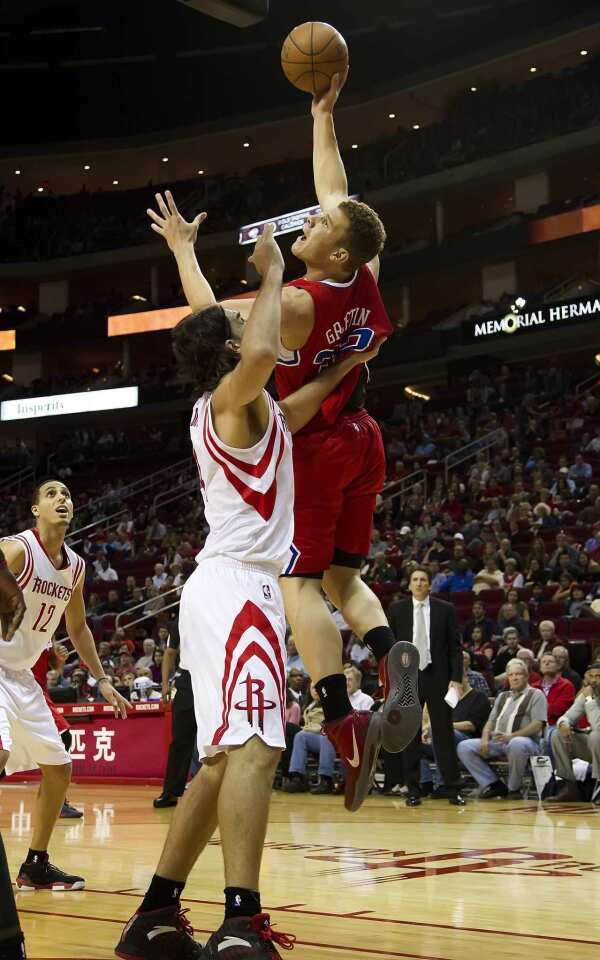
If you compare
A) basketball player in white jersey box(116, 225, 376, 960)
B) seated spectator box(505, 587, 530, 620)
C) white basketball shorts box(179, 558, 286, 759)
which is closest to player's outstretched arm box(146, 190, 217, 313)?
basketball player in white jersey box(116, 225, 376, 960)

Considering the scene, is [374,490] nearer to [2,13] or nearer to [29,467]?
[2,13]

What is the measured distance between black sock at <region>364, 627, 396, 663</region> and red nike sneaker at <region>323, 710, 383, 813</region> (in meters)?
0.31

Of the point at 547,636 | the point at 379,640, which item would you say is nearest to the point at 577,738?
the point at 547,636

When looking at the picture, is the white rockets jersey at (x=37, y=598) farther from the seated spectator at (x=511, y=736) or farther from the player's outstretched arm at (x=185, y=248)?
the seated spectator at (x=511, y=736)

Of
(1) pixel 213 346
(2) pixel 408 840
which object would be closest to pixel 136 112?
(2) pixel 408 840

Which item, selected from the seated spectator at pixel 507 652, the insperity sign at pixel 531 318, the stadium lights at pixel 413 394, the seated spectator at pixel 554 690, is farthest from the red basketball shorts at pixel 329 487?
the stadium lights at pixel 413 394

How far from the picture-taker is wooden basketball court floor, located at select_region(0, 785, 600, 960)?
3.88 m

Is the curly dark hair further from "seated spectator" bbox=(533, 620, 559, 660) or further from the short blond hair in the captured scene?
"seated spectator" bbox=(533, 620, 559, 660)

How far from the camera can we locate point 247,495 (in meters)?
3.49

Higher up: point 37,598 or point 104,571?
point 104,571

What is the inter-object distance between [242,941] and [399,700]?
110 centimetres

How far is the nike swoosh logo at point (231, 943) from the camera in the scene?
10.1 ft

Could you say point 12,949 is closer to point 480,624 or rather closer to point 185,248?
point 185,248

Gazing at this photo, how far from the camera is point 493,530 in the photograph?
54.2 feet
